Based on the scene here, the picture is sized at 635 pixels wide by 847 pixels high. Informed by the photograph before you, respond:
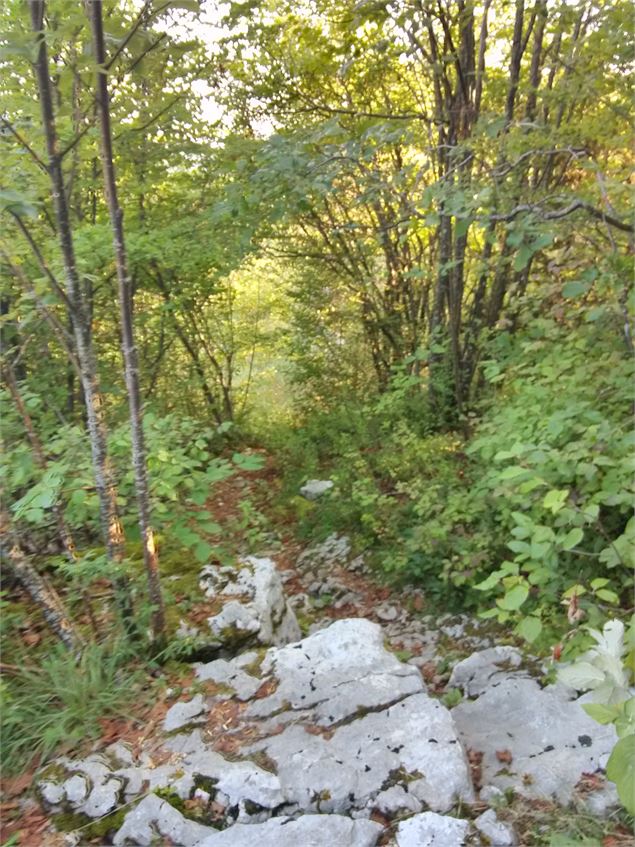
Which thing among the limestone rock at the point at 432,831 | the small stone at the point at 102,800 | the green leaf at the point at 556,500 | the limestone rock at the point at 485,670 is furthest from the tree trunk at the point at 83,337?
the green leaf at the point at 556,500

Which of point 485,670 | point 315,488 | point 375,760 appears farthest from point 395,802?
point 315,488

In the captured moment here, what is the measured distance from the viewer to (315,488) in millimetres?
5984

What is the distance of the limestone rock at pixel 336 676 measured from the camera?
2.54 metres

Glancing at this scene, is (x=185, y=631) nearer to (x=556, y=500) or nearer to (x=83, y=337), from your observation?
(x=83, y=337)

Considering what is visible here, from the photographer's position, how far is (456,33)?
16.2 ft

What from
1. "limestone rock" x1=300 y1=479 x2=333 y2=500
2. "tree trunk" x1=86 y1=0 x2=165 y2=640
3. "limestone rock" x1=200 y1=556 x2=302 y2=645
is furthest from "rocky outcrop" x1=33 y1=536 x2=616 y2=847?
"limestone rock" x1=300 y1=479 x2=333 y2=500

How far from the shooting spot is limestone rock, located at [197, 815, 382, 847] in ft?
6.06

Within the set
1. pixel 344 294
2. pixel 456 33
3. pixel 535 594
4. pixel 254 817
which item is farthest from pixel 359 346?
pixel 254 817

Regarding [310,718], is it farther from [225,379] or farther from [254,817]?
[225,379]

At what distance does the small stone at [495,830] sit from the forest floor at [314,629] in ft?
0.13

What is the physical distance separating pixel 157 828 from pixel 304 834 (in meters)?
0.54

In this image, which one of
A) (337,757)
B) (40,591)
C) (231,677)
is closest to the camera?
(337,757)

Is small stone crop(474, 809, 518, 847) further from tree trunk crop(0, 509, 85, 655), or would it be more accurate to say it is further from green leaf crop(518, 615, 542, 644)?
tree trunk crop(0, 509, 85, 655)

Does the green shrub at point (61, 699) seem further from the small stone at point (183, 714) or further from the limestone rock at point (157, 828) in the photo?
the limestone rock at point (157, 828)
